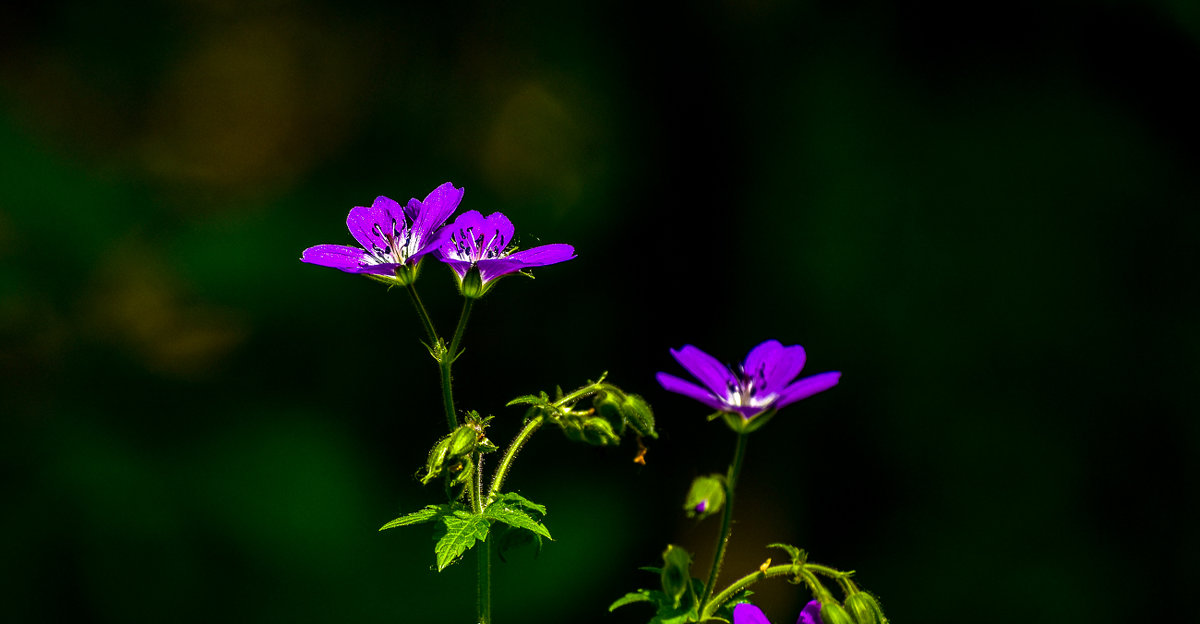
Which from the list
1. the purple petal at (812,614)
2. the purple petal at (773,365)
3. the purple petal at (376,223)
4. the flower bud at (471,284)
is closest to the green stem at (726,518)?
the purple petal at (773,365)

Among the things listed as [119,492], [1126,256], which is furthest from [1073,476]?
[119,492]

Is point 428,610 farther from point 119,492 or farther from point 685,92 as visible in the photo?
point 685,92

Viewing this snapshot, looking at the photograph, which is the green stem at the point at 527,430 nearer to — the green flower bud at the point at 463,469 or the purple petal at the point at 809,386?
the green flower bud at the point at 463,469

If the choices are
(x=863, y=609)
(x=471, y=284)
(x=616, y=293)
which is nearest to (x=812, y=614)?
(x=863, y=609)

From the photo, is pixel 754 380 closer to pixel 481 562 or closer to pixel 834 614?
pixel 834 614

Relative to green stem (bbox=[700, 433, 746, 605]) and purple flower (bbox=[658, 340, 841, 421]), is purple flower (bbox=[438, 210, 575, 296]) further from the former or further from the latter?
green stem (bbox=[700, 433, 746, 605])

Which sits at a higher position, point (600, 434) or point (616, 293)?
point (616, 293)
